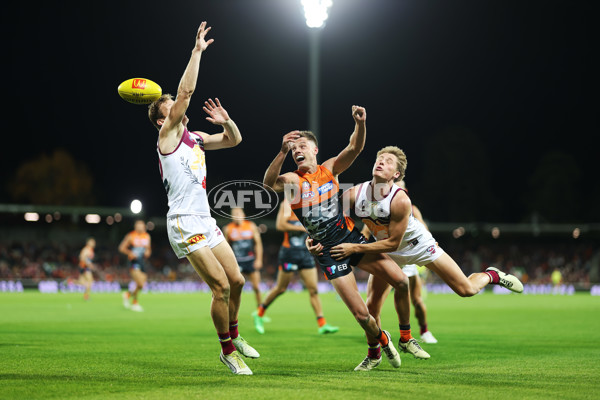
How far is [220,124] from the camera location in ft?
26.8

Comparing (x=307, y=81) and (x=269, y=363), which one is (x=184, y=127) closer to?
(x=269, y=363)

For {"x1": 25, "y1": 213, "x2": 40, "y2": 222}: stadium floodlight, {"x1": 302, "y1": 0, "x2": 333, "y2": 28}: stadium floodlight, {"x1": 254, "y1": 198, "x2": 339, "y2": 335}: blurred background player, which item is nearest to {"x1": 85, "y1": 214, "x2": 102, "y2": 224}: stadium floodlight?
{"x1": 25, "y1": 213, "x2": 40, "y2": 222}: stadium floodlight

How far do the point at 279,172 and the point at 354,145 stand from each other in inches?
43.2

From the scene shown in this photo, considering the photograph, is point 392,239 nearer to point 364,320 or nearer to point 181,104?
point 364,320

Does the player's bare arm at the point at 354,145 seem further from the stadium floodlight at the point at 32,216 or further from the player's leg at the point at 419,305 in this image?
the stadium floodlight at the point at 32,216

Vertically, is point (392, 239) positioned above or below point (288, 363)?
above

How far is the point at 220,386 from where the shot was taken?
→ 6711 mm

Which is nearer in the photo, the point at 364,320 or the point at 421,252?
the point at 364,320

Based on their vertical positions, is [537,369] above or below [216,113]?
below

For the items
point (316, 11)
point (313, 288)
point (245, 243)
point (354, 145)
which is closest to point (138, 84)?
point (354, 145)

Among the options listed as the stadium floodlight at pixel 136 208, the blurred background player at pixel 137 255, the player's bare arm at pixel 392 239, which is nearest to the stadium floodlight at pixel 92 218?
the stadium floodlight at pixel 136 208

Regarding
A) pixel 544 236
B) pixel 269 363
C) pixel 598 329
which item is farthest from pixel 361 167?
pixel 269 363

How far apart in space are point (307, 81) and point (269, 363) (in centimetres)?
4414

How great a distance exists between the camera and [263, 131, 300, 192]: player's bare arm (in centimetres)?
780
